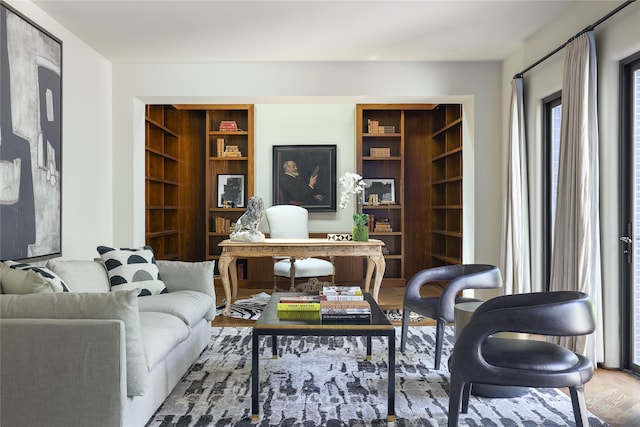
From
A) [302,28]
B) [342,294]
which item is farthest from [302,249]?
[302,28]

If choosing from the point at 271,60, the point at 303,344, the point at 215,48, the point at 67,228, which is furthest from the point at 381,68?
the point at 67,228

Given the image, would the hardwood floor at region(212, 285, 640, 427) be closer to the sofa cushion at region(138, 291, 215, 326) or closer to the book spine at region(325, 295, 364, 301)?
the book spine at region(325, 295, 364, 301)

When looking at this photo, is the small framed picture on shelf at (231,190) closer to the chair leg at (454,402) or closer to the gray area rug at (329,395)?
the gray area rug at (329,395)

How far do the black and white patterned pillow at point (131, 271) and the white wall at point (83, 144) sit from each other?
0.91m

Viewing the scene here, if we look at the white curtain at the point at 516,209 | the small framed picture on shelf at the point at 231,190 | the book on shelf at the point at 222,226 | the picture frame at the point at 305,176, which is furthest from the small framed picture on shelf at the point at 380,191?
the white curtain at the point at 516,209

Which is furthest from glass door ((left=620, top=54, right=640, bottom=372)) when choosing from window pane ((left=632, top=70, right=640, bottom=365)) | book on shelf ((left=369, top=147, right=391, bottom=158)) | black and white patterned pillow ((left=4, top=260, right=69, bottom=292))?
book on shelf ((left=369, top=147, right=391, bottom=158))

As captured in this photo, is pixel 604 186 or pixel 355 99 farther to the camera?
pixel 355 99

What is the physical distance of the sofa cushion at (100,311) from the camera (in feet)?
7.06

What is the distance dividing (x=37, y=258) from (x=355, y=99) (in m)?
3.46

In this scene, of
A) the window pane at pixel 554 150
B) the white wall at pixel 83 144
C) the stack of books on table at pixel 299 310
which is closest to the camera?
the stack of books on table at pixel 299 310

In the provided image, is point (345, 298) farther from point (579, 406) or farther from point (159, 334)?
point (579, 406)

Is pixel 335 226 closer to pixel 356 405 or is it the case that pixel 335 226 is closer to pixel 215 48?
pixel 215 48

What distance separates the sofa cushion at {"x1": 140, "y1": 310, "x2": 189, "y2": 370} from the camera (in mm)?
2426

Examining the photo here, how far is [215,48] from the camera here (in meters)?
4.94
